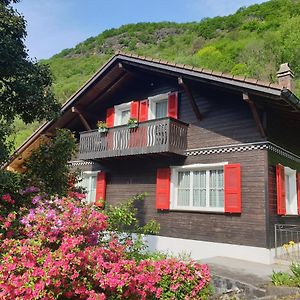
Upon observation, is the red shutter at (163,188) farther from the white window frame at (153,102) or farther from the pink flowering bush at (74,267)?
the pink flowering bush at (74,267)

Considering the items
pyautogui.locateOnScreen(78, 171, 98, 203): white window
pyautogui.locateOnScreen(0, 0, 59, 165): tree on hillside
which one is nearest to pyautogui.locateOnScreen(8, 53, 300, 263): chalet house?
pyautogui.locateOnScreen(78, 171, 98, 203): white window

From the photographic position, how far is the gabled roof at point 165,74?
30.1 ft

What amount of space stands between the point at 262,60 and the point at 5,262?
42.9m

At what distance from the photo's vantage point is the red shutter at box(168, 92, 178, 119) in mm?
12719

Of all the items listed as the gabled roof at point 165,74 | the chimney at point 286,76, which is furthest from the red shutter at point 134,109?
the chimney at point 286,76

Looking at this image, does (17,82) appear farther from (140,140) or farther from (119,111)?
(119,111)

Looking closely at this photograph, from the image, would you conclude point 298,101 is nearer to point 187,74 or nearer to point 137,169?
point 187,74

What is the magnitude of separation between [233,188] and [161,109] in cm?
473

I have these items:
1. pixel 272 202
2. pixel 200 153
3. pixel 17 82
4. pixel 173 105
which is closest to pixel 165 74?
pixel 173 105

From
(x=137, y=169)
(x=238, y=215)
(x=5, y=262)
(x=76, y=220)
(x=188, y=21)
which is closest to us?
(x=5, y=262)

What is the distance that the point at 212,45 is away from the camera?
Answer: 175 feet

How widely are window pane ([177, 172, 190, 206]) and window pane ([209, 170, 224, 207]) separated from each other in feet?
3.01

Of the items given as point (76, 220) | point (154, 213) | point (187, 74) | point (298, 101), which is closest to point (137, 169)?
point (154, 213)

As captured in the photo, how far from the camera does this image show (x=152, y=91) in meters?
13.8
